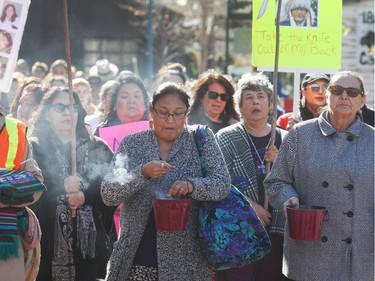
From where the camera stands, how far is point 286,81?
2947 centimetres

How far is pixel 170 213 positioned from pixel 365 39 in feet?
54.1

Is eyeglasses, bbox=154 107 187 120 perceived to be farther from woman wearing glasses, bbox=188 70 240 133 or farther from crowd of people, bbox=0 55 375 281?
woman wearing glasses, bbox=188 70 240 133

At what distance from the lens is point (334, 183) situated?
5.29 metres

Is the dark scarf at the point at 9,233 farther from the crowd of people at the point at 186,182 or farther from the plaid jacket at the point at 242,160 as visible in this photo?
the plaid jacket at the point at 242,160

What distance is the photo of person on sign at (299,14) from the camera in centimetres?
732

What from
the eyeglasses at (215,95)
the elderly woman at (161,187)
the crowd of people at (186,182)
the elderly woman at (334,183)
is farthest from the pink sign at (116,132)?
the elderly woman at (161,187)

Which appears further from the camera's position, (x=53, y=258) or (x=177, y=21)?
(x=177, y=21)

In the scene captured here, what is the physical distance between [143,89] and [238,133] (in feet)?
5.60

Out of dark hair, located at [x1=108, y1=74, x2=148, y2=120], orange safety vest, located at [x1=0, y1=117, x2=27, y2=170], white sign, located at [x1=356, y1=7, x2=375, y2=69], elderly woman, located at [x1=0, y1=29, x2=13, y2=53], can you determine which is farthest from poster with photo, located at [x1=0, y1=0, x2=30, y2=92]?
A: white sign, located at [x1=356, y1=7, x2=375, y2=69]

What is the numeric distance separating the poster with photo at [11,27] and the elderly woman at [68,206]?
52 cm

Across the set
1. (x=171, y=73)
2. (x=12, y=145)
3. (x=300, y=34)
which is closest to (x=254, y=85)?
(x=300, y=34)

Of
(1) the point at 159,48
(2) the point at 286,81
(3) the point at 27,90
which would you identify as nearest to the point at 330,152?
(3) the point at 27,90

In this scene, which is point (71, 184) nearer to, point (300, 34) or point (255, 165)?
point (255, 165)

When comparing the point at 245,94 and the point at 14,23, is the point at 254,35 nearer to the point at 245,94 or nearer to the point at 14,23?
the point at 245,94
